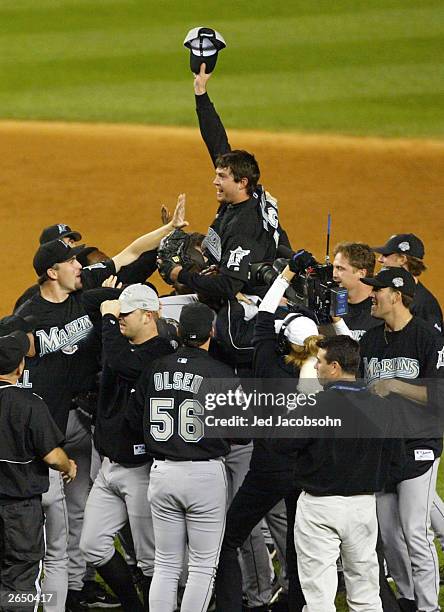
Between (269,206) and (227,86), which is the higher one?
(227,86)

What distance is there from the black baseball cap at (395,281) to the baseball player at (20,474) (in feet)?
5.88

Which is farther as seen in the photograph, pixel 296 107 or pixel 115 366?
pixel 296 107

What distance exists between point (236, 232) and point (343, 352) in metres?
1.39

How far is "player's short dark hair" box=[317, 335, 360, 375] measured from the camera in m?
4.88

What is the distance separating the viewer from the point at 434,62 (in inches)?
685

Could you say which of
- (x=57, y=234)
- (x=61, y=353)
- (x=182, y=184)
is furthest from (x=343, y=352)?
(x=182, y=184)

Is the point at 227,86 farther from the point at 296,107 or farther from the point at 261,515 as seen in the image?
the point at 261,515

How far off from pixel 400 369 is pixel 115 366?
145 cm

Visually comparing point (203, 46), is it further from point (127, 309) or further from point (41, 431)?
point (41, 431)

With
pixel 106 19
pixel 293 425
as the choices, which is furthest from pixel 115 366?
pixel 106 19

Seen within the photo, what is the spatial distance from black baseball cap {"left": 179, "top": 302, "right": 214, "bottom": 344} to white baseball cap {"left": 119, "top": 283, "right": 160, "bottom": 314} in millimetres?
182

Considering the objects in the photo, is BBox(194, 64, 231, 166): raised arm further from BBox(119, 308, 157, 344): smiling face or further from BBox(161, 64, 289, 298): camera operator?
BBox(119, 308, 157, 344): smiling face

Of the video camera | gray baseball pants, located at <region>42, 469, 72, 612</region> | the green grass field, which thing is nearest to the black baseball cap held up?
the video camera

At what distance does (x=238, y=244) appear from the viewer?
6008mm
